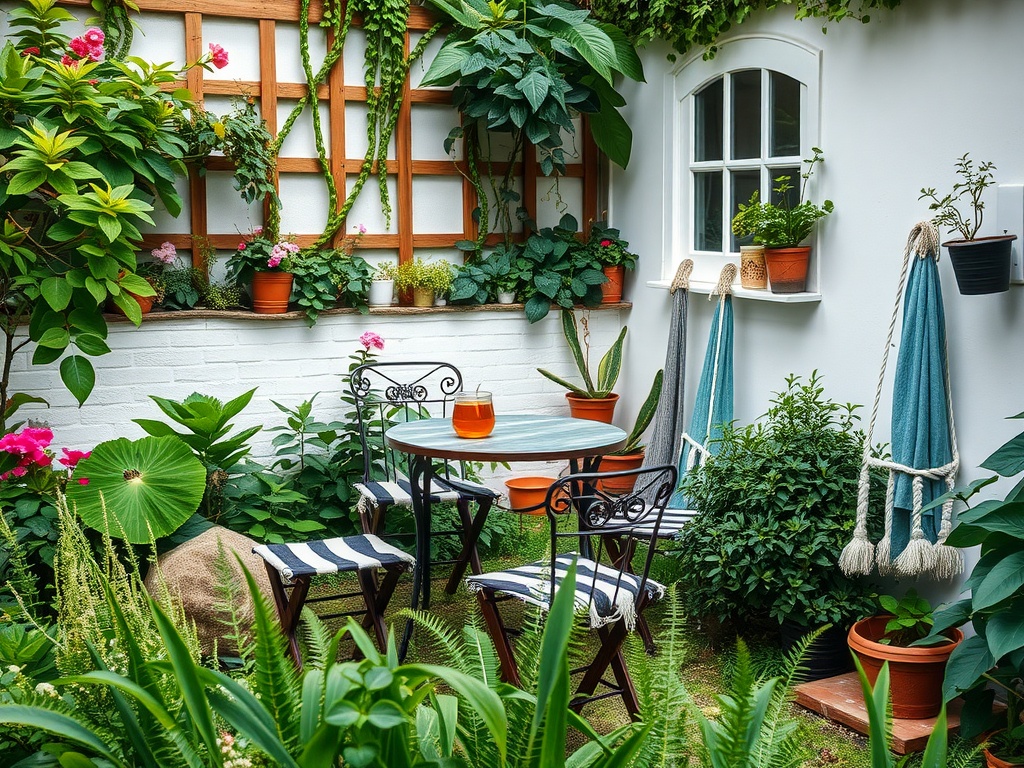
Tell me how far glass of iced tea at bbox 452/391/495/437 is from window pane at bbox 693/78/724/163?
2.11 meters

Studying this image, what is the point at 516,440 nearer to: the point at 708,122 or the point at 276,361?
the point at 276,361

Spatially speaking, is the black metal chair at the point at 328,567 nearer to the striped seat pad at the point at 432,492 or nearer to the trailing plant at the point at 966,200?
the striped seat pad at the point at 432,492

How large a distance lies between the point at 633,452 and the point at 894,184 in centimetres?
224

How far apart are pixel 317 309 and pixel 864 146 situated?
2.57 metres

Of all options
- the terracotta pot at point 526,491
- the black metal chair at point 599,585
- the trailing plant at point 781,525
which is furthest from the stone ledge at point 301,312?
the black metal chair at point 599,585

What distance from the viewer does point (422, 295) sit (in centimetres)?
526

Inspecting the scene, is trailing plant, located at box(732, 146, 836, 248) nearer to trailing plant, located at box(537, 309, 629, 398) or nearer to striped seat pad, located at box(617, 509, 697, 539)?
striped seat pad, located at box(617, 509, 697, 539)

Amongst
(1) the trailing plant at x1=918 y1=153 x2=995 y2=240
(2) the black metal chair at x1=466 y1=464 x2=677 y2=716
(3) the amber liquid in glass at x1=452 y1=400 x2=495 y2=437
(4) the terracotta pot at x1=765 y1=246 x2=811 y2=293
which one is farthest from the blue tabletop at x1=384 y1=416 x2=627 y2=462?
(1) the trailing plant at x1=918 y1=153 x2=995 y2=240

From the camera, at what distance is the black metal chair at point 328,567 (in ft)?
10.7

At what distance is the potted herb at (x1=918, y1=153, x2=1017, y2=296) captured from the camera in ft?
10.1

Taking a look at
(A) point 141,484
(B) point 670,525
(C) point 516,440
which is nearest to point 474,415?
(C) point 516,440

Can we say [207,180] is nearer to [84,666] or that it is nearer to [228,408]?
[228,408]

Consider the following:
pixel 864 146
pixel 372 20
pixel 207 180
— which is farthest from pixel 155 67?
pixel 864 146

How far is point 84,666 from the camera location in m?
1.28
